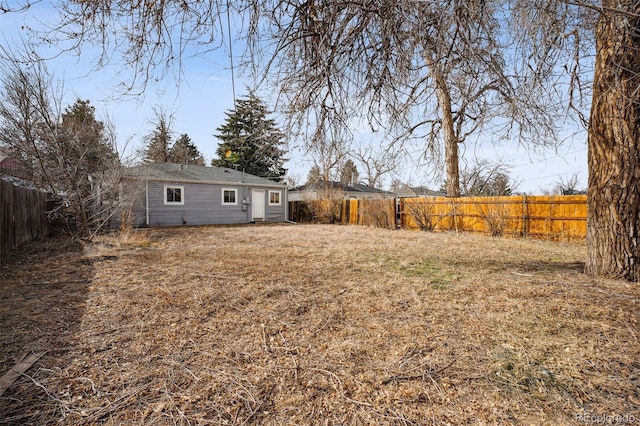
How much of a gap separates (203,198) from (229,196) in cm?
130

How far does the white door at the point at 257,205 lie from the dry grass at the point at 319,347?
37.5 feet

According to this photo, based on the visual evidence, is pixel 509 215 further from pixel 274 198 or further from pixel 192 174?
pixel 192 174

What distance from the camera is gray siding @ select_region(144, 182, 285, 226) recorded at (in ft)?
41.5

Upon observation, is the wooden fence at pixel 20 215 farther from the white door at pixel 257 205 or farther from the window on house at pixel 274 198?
the window on house at pixel 274 198

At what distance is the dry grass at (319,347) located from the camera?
155 centimetres

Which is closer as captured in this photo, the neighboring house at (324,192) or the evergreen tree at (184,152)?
the neighboring house at (324,192)

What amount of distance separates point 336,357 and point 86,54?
272 cm

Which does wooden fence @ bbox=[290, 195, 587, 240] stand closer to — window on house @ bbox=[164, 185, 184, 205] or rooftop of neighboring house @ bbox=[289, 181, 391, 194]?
rooftop of neighboring house @ bbox=[289, 181, 391, 194]

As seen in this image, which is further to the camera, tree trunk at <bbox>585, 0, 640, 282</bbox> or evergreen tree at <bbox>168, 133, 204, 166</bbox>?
evergreen tree at <bbox>168, 133, 204, 166</bbox>

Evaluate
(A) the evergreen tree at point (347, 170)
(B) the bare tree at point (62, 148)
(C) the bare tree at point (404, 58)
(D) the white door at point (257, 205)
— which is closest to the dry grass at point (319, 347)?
(A) the evergreen tree at point (347, 170)

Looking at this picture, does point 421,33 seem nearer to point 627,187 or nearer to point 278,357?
point 278,357

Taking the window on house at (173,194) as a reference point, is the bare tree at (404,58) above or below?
above

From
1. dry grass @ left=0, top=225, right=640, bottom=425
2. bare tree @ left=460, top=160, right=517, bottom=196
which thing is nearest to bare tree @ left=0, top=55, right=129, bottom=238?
dry grass @ left=0, top=225, right=640, bottom=425

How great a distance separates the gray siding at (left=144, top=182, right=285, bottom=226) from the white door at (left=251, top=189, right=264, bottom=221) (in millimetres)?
237
